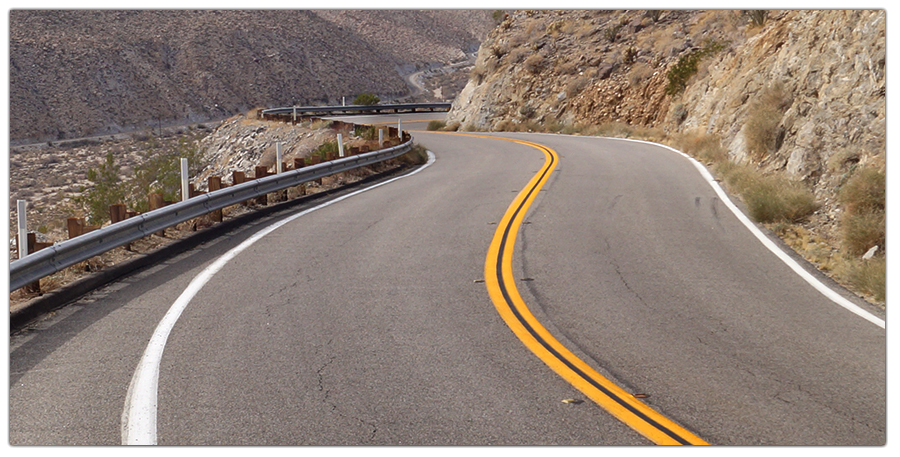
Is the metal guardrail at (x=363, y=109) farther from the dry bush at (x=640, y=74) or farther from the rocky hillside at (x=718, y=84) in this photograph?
the dry bush at (x=640, y=74)

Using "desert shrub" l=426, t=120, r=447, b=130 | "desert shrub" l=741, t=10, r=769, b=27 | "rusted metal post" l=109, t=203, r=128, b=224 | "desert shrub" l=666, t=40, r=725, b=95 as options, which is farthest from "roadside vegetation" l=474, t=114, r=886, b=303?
"desert shrub" l=426, t=120, r=447, b=130

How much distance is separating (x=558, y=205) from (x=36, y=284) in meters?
8.06

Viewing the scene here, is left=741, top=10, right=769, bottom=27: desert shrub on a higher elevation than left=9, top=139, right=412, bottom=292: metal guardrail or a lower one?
higher

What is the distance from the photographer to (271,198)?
1401cm

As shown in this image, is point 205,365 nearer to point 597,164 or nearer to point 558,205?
point 558,205

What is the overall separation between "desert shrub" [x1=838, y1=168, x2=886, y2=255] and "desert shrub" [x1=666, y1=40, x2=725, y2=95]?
Answer: 20209mm

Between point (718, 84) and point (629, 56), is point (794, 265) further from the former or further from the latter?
point (629, 56)

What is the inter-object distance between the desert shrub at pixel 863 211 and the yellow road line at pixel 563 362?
14.2ft

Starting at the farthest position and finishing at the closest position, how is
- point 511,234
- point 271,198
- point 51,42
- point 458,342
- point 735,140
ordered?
1. point 51,42
2. point 735,140
3. point 271,198
4. point 511,234
5. point 458,342

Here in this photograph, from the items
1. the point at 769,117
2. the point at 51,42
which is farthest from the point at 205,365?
the point at 51,42

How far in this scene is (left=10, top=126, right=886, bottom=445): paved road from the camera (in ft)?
15.2

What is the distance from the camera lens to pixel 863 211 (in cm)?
1009

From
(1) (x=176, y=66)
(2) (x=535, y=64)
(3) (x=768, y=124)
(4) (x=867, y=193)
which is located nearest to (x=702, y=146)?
(3) (x=768, y=124)

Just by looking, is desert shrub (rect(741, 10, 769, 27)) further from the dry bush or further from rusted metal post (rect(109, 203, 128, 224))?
rusted metal post (rect(109, 203, 128, 224))
